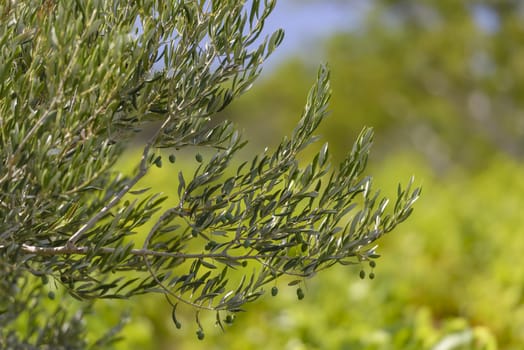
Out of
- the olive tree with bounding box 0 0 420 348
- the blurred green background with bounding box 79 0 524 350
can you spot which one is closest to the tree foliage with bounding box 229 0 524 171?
the blurred green background with bounding box 79 0 524 350

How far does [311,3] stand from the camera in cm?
3244

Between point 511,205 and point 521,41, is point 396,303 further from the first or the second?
point 521,41

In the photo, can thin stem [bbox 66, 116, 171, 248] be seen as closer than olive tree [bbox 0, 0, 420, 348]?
No

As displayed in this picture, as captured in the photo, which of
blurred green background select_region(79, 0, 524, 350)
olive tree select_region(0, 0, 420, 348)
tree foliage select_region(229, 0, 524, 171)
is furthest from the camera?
tree foliage select_region(229, 0, 524, 171)

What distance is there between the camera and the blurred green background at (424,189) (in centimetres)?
656

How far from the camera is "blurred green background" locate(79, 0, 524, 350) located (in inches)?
258

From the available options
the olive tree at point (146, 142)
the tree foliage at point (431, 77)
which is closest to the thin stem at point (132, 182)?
the olive tree at point (146, 142)

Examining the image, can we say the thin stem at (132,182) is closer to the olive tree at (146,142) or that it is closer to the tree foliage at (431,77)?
the olive tree at (146,142)

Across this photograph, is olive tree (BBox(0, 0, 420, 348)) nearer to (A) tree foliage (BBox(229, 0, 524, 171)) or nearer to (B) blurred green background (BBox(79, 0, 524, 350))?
(B) blurred green background (BBox(79, 0, 524, 350))

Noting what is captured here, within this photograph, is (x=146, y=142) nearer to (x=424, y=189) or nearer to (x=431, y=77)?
(x=424, y=189)

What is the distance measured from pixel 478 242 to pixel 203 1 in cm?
680

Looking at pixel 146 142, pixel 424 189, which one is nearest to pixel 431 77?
pixel 424 189

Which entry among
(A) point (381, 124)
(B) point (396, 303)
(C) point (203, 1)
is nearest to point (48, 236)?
(C) point (203, 1)

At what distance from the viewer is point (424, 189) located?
16203 millimetres
